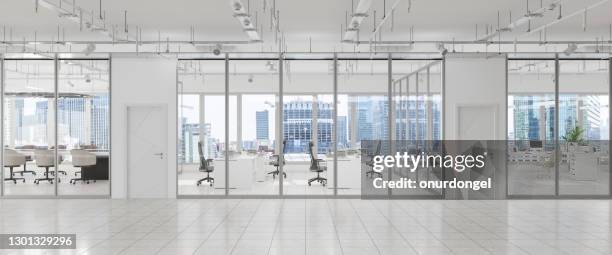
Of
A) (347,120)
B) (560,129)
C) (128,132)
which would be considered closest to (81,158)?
(128,132)

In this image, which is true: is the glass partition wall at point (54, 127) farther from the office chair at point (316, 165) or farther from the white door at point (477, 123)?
the white door at point (477, 123)

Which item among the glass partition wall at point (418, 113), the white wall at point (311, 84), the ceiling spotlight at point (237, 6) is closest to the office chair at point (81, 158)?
the white wall at point (311, 84)

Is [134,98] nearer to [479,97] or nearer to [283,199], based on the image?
[283,199]

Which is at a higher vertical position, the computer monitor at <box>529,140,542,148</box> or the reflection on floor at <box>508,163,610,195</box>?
the computer monitor at <box>529,140,542,148</box>

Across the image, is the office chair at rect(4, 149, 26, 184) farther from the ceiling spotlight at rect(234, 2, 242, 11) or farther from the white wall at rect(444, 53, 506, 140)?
the white wall at rect(444, 53, 506, 140)

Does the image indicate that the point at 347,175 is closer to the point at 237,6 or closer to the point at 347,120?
the point at 347,120

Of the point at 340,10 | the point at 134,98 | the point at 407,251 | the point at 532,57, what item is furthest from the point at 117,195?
the point at 532,57

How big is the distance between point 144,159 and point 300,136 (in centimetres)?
463

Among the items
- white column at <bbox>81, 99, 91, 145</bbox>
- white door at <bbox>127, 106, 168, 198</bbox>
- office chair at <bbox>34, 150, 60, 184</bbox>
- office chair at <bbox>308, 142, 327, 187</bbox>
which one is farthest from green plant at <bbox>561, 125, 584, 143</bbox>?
office chair at <bbox>34, 150, 60, 184</bbox>

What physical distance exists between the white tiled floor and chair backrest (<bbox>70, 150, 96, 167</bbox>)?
9.46 feet

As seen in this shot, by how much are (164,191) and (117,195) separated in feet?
2.97

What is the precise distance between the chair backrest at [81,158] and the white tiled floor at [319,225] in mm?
2885

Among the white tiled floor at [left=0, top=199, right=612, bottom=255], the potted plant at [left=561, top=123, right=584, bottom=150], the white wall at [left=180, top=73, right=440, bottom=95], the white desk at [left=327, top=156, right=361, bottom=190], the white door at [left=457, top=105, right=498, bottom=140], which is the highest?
the white wall at [left=180, top=73, right=440, bottom=95]

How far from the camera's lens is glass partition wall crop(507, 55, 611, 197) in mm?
11844
